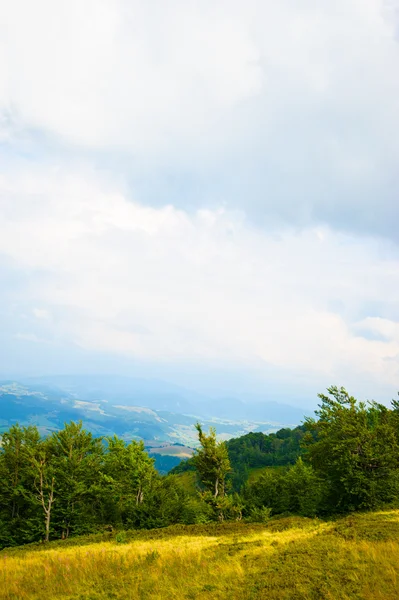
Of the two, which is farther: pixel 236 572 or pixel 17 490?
pixel 17 490

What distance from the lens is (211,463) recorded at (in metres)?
41.8

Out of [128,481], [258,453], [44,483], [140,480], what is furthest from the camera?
[258,453]

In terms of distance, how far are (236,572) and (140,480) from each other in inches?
1469

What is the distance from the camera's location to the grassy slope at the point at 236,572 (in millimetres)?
10125

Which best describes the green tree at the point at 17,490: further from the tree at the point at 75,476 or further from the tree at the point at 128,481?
the tree at the point at 128,481

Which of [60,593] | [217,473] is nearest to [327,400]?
[217,473]

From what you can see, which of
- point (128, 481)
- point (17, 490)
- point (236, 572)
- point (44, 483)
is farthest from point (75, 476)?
point (236, 572)

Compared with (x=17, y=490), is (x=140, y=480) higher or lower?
lower

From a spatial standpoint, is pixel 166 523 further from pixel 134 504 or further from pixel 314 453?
pixel 314 453

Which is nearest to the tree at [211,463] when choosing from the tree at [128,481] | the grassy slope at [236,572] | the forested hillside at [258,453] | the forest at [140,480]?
the forest at [140,480]

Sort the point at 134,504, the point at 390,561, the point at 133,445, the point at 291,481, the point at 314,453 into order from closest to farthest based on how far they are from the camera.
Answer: the point at 390,561
the point at 314,453
the point at 134,504
the point at 133,445
the point at 291,481

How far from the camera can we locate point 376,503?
2664cm

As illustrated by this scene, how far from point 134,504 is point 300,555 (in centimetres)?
3802

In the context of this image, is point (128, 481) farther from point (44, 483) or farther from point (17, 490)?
point (17, 490)
